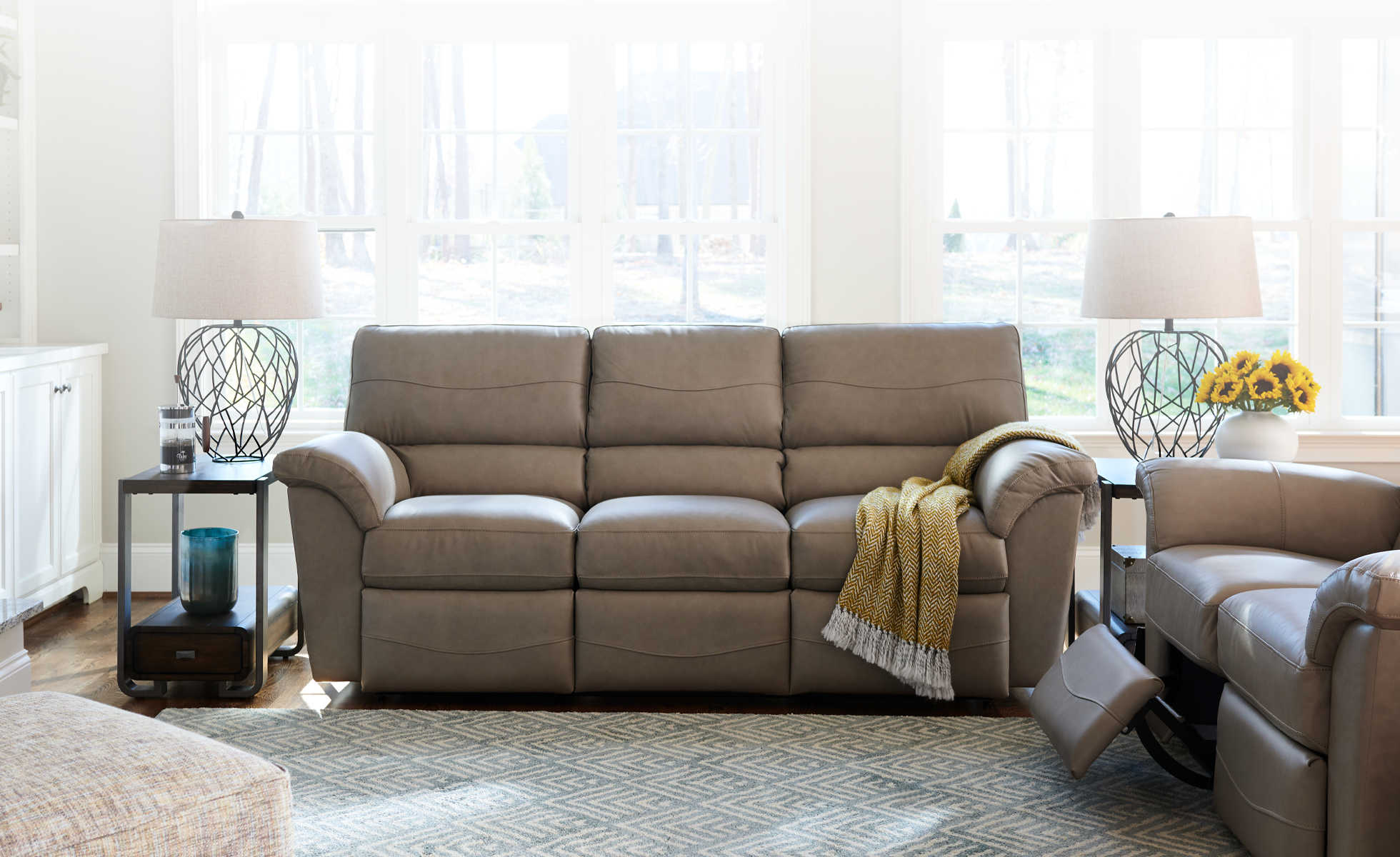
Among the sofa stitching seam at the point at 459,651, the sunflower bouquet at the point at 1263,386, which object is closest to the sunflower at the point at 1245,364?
the sunflower bouquet at the point at 1263,386

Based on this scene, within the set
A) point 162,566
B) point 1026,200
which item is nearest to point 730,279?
point 1026,200

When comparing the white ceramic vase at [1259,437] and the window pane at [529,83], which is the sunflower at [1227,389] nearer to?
the white ceramic vase at [1259,437]

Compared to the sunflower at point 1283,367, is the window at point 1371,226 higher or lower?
higher

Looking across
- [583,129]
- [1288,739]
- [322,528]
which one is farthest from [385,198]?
[1288,739]

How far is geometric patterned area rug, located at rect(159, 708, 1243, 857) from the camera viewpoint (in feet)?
7.75

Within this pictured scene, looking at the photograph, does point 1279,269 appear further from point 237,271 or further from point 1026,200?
point 237,271

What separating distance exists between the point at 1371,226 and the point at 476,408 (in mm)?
3379

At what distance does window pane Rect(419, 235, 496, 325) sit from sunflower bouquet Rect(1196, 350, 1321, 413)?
102 inches

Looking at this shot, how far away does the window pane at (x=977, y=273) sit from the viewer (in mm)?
4535

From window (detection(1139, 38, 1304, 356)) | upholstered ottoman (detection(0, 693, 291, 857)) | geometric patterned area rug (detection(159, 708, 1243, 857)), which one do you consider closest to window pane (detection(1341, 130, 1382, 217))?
window (detection(1139, 38, 1304, 356))

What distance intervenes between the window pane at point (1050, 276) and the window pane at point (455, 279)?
6.77ft

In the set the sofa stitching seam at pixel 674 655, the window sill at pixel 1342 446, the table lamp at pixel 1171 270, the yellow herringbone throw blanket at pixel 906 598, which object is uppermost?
the table lamp at pixel 1171 270

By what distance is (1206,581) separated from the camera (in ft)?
8.17

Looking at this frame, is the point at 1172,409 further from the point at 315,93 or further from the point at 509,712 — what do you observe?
the point at 315,93
